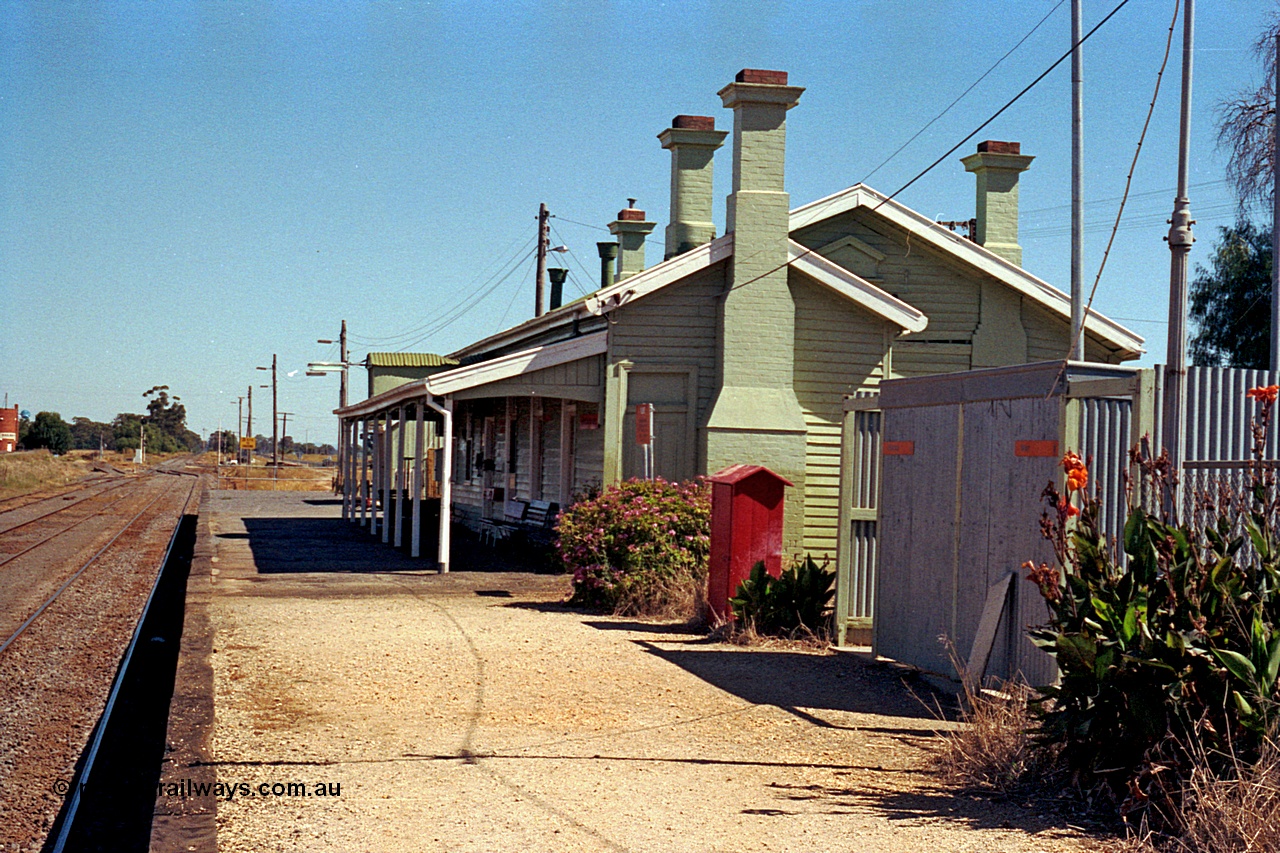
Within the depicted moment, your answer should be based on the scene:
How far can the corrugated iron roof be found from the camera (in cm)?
3131

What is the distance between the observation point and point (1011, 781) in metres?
6.10

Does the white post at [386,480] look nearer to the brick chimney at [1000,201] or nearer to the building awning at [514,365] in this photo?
the building awning at [514,365]

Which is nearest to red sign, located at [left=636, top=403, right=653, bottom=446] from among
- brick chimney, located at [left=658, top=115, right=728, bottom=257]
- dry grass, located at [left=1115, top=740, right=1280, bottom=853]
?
brick chimney, located at [left=658, top=115, right=728, bottom=257]

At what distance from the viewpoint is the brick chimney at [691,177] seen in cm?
1848

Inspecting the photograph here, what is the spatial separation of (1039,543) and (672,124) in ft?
40.2

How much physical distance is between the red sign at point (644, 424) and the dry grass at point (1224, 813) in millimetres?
10791

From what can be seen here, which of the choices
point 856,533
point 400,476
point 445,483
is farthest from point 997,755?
point 400,476

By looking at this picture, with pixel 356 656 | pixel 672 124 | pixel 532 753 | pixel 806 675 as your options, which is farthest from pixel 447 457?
pixel 532 753

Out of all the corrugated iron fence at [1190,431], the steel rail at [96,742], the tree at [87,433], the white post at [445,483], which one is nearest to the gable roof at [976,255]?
the white post at [445,483]

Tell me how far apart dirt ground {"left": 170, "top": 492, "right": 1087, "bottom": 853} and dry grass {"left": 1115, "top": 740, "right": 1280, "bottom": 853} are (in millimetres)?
369

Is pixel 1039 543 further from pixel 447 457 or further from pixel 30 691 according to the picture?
pixel 447 457

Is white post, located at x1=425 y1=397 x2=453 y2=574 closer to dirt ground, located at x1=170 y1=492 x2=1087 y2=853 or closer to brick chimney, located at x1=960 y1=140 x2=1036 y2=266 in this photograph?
dirt ground, located at x1=170 y1=492 x2=1087 y2=853

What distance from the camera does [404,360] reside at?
31.8m

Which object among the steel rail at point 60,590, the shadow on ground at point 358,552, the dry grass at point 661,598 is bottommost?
the steel rail at point 60,590
